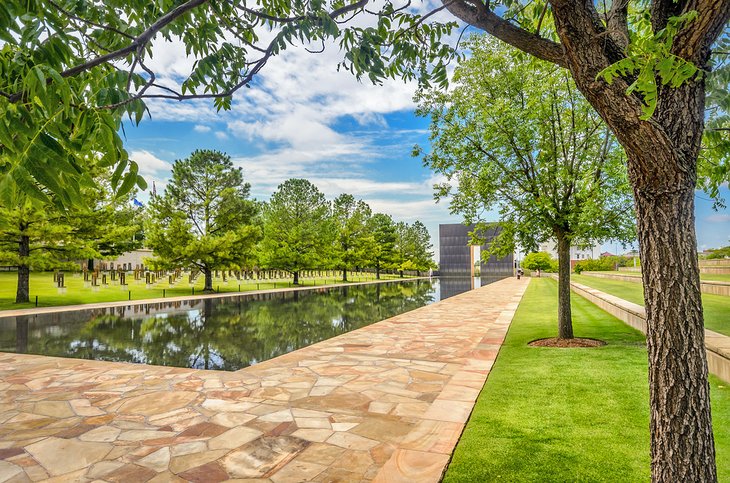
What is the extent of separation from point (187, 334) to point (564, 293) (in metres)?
9.29

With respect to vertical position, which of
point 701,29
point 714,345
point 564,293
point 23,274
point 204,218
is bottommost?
point 714,345

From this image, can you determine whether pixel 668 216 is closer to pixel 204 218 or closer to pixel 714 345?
pixel 714 345

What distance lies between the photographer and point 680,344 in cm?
221

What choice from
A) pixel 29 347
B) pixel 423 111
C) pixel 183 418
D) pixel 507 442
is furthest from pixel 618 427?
pixel 29 347

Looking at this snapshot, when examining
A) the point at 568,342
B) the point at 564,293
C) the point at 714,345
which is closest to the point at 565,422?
the point at 714,345

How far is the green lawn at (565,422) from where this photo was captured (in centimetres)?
325

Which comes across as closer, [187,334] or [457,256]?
[187,334]

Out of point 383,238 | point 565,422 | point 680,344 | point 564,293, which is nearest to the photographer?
point 680,344

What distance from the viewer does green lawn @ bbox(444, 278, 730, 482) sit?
325 cm

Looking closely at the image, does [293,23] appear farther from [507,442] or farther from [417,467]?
[507,442]

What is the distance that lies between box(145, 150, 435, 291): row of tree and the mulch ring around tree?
2115 centimetres

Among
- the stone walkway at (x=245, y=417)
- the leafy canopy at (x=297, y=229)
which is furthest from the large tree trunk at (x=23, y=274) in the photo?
the leafy canopy at (x=297, y=229)

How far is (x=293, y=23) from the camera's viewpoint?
3.21m

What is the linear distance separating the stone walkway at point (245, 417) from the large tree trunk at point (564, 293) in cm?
159
